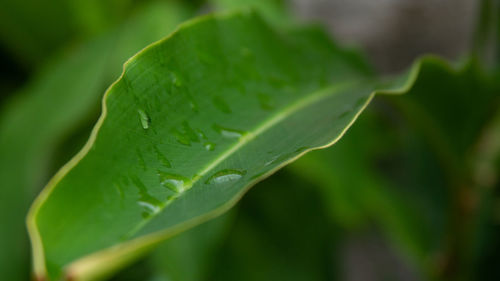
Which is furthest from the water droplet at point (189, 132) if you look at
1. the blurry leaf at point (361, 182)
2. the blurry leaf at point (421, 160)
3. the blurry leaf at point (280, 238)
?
the blurry leaf at point (280, 238)

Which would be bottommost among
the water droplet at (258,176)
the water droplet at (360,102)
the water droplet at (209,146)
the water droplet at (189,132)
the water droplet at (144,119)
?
the water droplet at (360,102)

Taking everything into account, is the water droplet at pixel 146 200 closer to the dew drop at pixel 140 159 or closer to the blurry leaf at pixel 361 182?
the dew drop at pixel 140 159

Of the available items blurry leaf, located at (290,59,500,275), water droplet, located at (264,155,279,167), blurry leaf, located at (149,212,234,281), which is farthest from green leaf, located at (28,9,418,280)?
blurry leaf, located at (149,212,234,281)

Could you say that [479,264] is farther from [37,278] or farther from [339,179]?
[37,278]

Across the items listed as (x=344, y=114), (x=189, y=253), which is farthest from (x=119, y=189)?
→ (x=189, y=253)

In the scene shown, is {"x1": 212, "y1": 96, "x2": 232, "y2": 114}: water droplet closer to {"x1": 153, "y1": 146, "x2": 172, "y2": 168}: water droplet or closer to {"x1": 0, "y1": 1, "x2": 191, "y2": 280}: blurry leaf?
{"x1": 153, "y1": 146, "x2": 172, "y2": 168}: water droplet

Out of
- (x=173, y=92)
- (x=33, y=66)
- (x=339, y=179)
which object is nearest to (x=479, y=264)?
(x=339, y=179)

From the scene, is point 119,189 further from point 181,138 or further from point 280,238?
point 280,238
